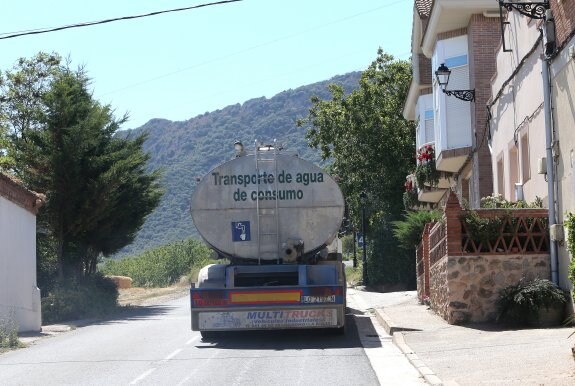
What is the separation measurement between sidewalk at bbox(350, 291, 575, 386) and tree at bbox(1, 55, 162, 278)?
16.0 metres

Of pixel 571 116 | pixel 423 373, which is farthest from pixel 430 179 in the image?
pixel 423 373

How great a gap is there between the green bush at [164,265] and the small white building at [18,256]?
120 feet

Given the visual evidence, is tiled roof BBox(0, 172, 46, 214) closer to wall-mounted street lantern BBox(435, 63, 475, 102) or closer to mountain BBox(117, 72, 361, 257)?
wall-mounted street lantern BBox(435, 63, 475, 102)

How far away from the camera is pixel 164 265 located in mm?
62531

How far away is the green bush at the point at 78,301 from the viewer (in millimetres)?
28000

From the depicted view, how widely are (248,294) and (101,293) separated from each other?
694 inches

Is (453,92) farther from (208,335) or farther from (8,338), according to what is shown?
(8,338)

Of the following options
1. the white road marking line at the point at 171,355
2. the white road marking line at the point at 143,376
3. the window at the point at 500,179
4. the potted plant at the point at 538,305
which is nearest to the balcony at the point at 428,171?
the window at the point at 500,179

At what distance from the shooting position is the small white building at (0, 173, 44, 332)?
73.0 ft

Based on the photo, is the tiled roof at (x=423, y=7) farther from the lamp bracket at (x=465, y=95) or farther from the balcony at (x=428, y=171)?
the lamp bracket at (x=465, y=95)

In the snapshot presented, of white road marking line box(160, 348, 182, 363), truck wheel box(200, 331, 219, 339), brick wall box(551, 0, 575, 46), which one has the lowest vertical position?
white road marking line box(160, 348, 182, 363)

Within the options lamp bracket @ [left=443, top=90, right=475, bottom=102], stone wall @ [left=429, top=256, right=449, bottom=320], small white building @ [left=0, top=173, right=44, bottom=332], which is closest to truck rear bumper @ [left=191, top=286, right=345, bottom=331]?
stone wall @ [left=429, top=256, right=449, bottom=320]

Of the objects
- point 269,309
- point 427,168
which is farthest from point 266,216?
point 427,168

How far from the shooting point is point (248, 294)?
16.2 meters
